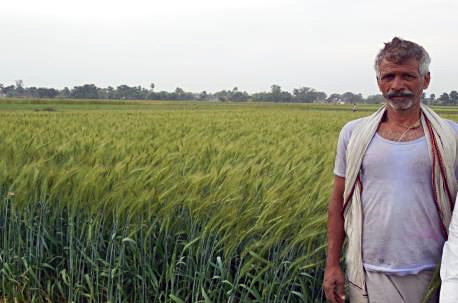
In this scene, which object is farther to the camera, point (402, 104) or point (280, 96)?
point (280, 96)

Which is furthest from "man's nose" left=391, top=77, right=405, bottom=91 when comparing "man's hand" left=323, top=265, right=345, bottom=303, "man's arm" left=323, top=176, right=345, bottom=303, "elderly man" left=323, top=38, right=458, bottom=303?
"man's hand" left=323, top=265, right=345, bottom=303

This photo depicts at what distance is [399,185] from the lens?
1784 mm

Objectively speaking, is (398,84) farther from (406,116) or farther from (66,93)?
(66,93)

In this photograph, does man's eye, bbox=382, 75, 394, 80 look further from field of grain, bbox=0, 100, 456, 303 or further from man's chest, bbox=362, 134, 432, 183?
field of grain, bbox=0, 100, 456, 303

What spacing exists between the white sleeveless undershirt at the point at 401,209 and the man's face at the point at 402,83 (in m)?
0.14

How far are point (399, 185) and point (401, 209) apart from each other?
0.09 meters

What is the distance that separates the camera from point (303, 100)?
9156 cm

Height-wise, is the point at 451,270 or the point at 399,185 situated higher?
the point at 399,185

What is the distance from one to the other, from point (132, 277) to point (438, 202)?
177 centimetres

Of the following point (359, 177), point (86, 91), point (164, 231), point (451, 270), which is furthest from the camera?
point (86, 91)

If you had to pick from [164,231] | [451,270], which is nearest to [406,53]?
[451,270]

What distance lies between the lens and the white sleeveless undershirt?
177cm

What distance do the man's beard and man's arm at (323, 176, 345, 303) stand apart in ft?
1.18

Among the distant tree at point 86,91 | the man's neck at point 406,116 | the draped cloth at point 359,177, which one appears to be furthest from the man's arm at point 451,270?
the distant tree at point 86,91
